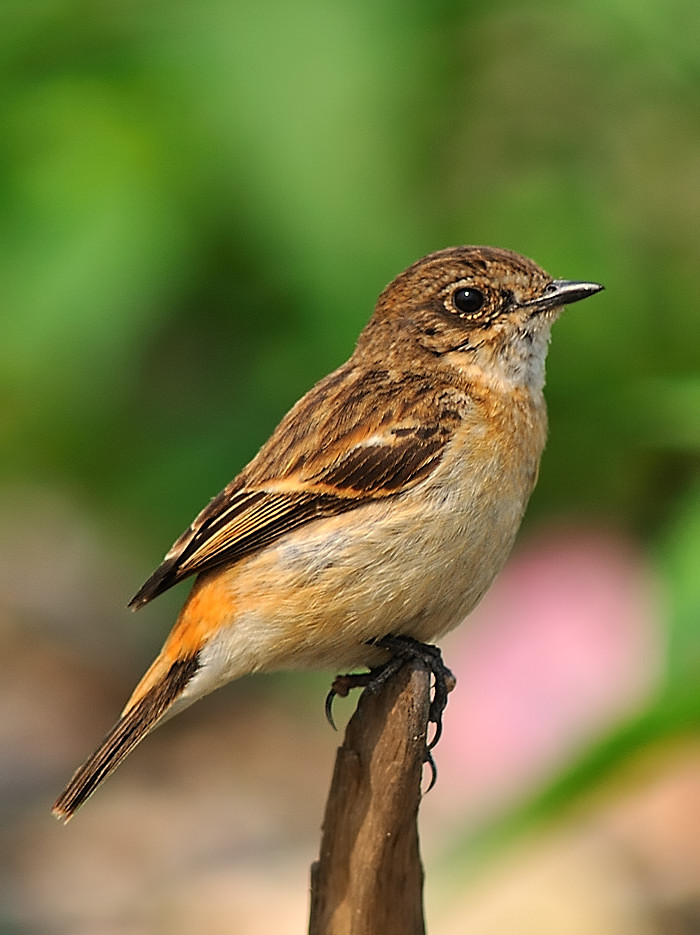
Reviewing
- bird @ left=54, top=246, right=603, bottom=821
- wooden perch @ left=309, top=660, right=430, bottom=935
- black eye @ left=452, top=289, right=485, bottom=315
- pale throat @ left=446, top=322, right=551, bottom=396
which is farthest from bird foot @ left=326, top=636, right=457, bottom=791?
black eye @ left=452, top=289, right=485, bottom=315

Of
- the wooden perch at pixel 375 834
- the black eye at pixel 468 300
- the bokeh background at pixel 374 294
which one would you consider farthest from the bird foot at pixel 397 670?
the bokeh background at pixel 374 294

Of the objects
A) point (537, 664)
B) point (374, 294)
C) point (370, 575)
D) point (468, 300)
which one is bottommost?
point (370, 575)

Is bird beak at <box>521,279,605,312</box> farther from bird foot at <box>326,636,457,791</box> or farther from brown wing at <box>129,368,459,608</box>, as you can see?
bird foot at <box>326,636,457,791</box>

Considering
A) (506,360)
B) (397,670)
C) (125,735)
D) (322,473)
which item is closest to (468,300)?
(506,360)

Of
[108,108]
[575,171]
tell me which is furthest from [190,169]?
[575,171]

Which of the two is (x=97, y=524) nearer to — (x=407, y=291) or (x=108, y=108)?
(x=108, y=108)

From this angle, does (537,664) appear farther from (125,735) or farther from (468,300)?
(125,735)
